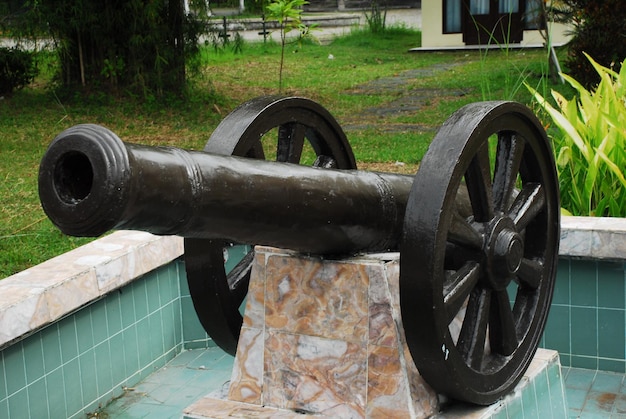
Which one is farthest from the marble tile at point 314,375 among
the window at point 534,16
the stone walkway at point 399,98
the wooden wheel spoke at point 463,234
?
the window at point 534,16

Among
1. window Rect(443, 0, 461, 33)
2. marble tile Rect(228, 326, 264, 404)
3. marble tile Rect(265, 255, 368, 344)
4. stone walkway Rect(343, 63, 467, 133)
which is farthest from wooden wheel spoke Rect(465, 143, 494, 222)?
window Rect(443, 0, 461, 33)

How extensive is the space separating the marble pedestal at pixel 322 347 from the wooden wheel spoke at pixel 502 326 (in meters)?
0.38

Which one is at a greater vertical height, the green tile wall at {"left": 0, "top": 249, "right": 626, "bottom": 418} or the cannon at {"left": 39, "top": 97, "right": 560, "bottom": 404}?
the cannon at {"left": 39, "top": 97, "right": 560, "bottom": 404}

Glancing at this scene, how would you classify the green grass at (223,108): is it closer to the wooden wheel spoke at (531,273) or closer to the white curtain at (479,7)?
the wooden wheel spoke at (531,273)

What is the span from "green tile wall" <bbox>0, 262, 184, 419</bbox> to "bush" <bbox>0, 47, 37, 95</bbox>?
25.2ft

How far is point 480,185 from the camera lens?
3365mm

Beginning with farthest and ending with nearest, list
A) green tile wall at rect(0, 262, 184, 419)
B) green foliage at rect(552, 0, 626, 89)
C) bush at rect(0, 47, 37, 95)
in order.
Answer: bush at rect(0, 47, 37, 95) → green foliage at rect(552, 0, 626, 89) → green tile wall at rect(0, 262, 184, 419)

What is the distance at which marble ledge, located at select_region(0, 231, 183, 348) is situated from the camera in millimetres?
3984

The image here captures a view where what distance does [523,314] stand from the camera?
151 inches

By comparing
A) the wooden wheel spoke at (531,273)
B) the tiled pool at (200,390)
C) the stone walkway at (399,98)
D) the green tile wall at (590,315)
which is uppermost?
the wooden wheel spoke at (531,273)

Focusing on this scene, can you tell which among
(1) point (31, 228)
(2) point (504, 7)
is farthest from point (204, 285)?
(2) point (504, 7)

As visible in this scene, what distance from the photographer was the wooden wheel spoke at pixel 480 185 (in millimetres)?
3301

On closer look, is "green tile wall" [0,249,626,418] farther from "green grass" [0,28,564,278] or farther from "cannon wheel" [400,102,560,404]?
"cannon wheel" [400,102,560,404]

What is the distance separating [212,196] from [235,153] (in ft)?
2.69
